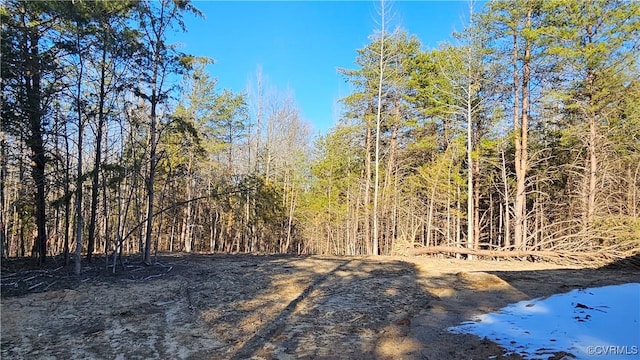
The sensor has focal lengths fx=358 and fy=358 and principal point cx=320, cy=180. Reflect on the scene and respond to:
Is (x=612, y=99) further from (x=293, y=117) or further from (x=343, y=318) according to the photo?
(x=293, y=117)

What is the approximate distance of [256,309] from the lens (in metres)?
5.43

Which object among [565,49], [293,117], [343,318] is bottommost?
[343,318]

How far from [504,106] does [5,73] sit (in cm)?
1624

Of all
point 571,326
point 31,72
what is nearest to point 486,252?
point 571,326

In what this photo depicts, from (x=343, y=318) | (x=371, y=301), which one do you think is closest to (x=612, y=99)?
(x=371, y=301)

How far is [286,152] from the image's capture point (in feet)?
84.6

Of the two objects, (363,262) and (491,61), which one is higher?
(491,61)

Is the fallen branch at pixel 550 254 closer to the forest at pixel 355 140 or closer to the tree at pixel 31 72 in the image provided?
the forest at pixel 355 140

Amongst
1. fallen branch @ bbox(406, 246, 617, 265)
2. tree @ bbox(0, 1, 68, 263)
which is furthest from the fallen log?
tree @ bbox(0, 1, 68, 263)

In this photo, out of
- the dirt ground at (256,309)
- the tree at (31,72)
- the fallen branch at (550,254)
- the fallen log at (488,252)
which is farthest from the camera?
the fallen log at (488,252)

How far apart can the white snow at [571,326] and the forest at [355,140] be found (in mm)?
5801

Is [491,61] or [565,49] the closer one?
[565,49]

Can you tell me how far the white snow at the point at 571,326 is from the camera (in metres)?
3.44

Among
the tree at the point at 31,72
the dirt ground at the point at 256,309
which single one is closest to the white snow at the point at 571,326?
the dirt ground at the point at 256,309
